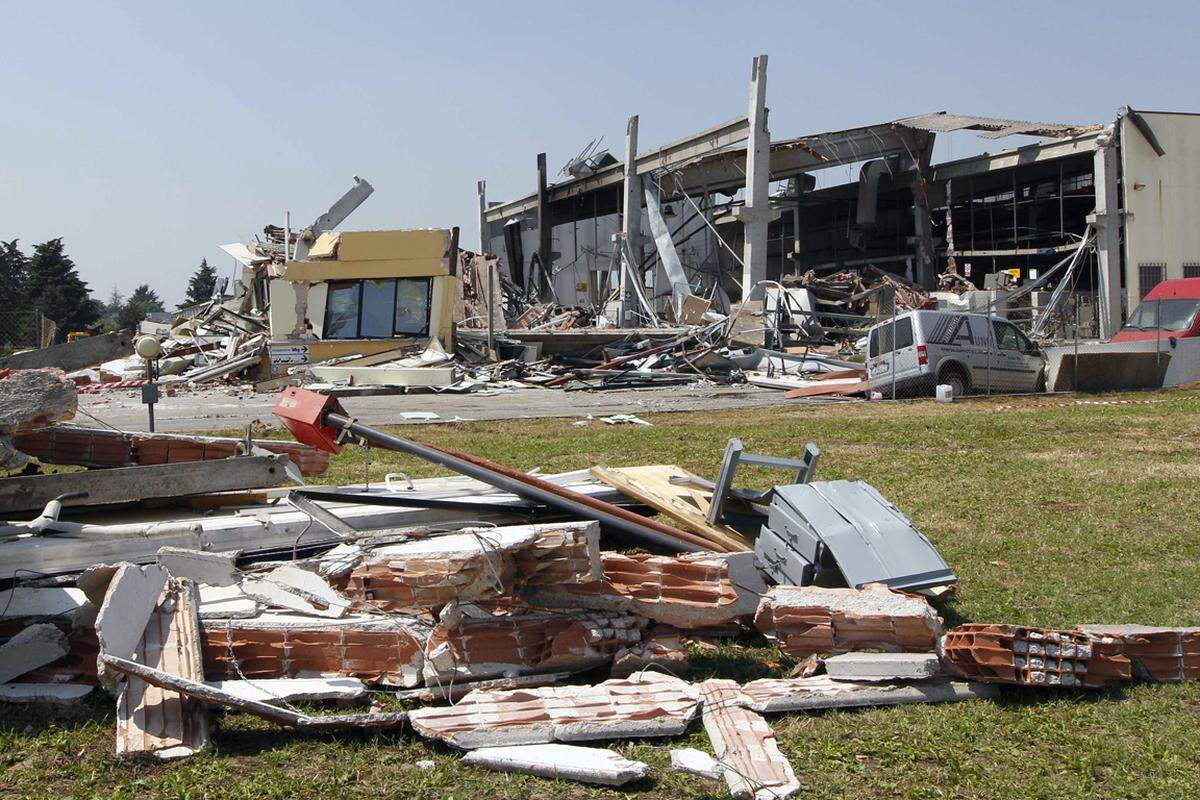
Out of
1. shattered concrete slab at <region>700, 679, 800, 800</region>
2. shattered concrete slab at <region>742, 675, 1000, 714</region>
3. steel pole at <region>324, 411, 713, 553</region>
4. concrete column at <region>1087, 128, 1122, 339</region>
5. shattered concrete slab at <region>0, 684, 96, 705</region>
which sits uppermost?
concrete column at <region>1087, 128, 1122, 339</region>

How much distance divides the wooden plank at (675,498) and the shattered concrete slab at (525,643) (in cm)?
126

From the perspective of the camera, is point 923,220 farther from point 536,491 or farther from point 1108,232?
point 536,491

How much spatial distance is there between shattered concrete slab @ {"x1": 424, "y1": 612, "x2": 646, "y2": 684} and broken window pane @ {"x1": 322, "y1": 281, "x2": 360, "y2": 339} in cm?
2138

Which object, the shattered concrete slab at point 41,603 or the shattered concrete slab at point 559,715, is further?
the shattered concrete slab at point 41,603

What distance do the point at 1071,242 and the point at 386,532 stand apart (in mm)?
33738

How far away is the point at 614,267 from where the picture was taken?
3950 centimetres

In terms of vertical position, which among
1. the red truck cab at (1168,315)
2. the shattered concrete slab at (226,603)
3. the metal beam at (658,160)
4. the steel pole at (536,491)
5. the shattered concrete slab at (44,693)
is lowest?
the shattered concrete slab at (44,693)

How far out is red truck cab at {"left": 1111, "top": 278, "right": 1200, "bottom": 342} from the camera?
21.0 meters

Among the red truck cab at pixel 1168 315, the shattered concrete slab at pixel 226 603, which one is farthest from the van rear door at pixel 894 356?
the shattered concrete slab at pixel 226 603

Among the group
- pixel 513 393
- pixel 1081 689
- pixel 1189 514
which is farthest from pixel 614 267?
pixel 1081 689

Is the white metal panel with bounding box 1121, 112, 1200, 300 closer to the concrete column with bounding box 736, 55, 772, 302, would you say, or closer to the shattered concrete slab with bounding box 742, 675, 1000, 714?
the concrete column with bounding box 736, 55, 772, 302

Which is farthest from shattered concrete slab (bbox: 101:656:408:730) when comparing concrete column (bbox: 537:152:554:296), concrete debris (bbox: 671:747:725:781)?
concrete column (bbox: 537:152:554:296)

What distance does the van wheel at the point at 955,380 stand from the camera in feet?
60.5

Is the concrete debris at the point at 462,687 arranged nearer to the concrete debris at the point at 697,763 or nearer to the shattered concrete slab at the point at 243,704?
the shattered concrete slab at the point at 243,704
